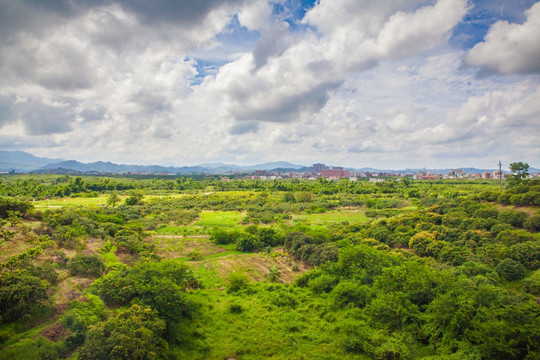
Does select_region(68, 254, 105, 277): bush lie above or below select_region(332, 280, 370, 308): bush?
above

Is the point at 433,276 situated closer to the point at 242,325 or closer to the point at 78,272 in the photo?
the point at 242,325

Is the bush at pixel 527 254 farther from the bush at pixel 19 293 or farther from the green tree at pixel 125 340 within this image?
the bush at pixel 19 293

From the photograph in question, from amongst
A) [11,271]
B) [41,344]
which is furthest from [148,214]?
[41,344]

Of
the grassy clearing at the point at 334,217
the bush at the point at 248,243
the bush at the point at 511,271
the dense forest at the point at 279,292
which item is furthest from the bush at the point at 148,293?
the grassy clearing at the point at 334,217

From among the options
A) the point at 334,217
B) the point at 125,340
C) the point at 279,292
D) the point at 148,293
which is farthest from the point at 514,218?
the point at 125,340

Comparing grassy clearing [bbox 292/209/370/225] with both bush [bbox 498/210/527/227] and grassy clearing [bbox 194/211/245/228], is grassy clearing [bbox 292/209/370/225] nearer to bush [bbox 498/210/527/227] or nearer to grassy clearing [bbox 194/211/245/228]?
grassy clearing [bbox 194/211/245/228]

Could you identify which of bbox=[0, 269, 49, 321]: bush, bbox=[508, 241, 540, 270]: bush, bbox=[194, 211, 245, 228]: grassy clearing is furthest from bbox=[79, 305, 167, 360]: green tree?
bbox=[194, 211, 245, 228]: grassy clearing

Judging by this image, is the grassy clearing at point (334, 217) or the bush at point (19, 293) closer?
the bush at point (19, 293)

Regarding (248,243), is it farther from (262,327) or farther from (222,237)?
(262,327)

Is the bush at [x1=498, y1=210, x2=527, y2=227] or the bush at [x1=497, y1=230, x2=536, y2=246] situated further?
the bush at [x1=498, y1=210, x2=527, y2=227]
